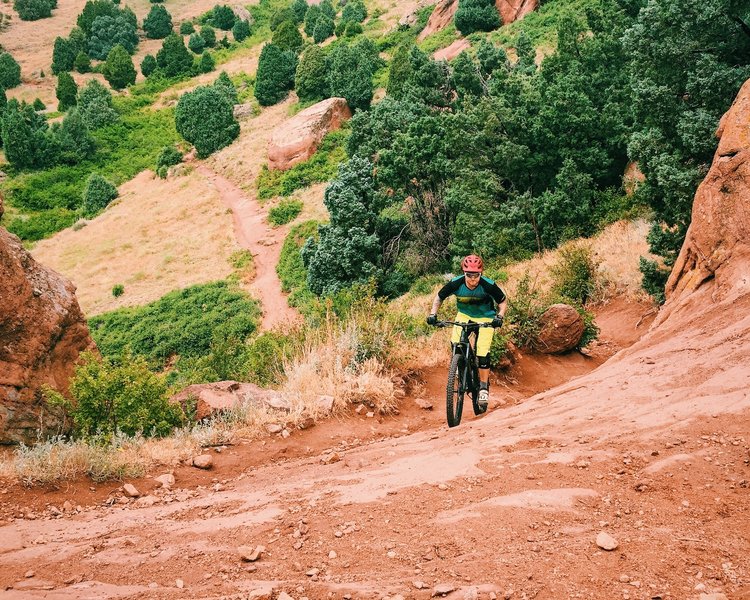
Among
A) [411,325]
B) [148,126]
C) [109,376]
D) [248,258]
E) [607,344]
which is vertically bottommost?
[248,258]

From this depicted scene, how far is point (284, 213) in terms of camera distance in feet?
117

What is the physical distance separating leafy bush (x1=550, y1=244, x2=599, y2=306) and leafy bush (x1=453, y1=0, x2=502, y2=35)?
34.6 metres

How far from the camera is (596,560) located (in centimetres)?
343

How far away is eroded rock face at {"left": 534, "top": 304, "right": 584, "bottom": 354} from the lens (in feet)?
34.0

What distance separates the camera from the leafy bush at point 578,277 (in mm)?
14891

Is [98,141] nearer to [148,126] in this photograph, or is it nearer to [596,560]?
[148,126]

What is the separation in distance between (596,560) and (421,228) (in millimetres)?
21912

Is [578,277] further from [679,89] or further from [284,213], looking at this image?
[284,213]

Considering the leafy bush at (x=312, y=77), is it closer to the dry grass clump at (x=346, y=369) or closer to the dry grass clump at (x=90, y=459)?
the dry grass clump at (x=346, y=369)

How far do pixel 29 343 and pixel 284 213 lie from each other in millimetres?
28716

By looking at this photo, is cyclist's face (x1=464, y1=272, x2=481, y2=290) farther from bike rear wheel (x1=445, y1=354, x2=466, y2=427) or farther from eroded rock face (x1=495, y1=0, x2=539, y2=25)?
eroded rock face (x1=495, y1=0, x2=539, y2=25)

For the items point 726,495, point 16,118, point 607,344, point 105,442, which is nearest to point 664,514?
point 726,495

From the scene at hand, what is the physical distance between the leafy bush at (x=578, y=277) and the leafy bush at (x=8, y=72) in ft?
204

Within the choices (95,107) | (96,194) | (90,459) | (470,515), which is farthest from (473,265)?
(95,107)
